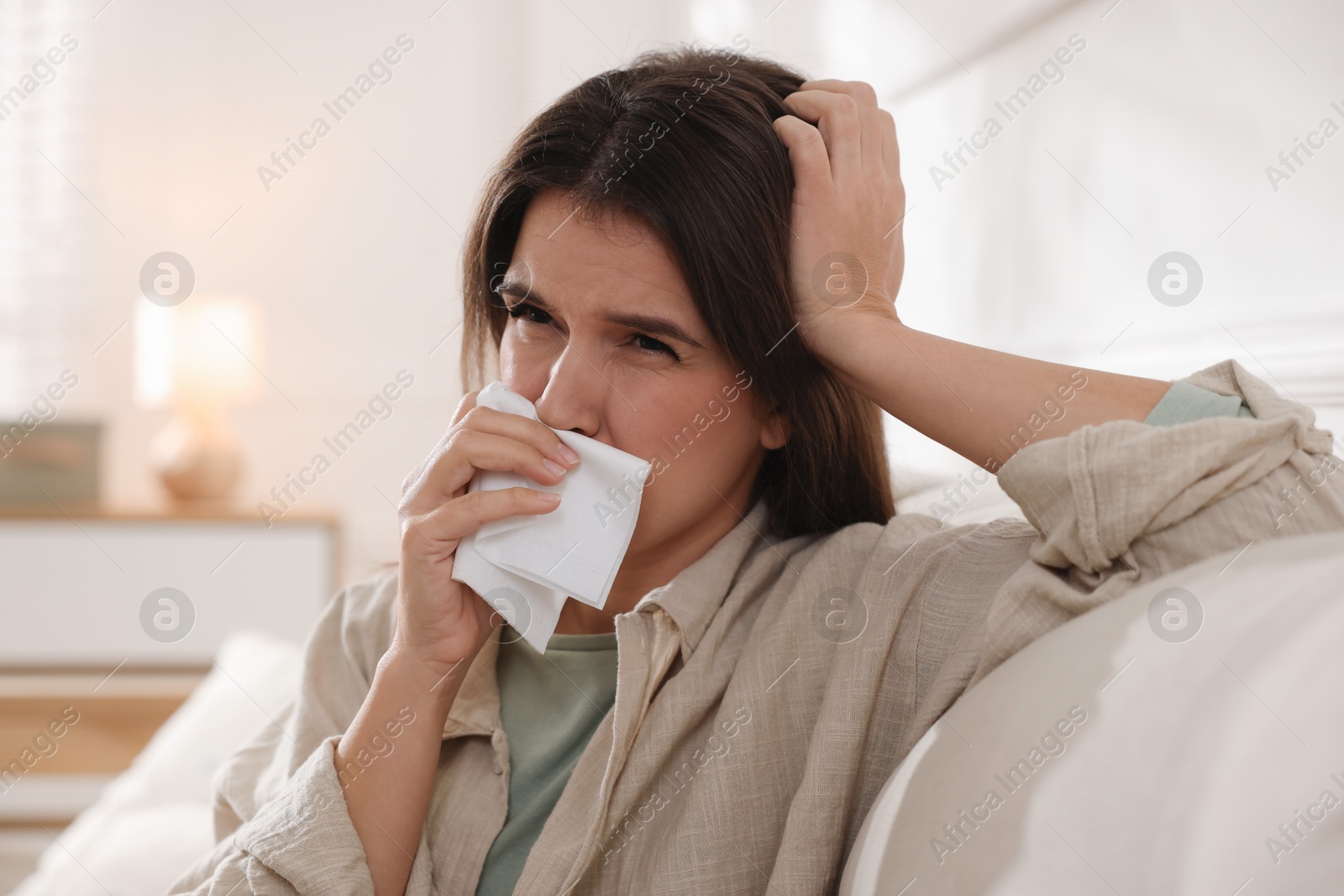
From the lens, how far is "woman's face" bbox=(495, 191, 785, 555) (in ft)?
3.00

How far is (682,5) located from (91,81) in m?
2.16

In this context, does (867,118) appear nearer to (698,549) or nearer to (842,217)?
(842,217)

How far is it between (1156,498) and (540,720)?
608 mm

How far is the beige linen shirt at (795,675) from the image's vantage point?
65 centimetres

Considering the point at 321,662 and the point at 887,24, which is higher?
the point at 887,24

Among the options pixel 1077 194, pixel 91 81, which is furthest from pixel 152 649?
pixel 1077 194

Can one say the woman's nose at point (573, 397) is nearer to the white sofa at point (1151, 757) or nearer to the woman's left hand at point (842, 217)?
the woman's left hand at point (842, 217)

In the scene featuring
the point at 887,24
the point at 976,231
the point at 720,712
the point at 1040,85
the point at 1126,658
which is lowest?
the point at 720,712

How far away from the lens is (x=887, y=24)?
5.50 feet

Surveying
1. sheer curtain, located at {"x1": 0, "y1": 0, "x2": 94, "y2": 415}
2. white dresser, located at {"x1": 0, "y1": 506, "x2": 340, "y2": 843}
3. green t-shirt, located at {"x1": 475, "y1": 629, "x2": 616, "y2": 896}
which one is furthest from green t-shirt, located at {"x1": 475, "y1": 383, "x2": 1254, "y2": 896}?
A: sheer curtain, located at {"x1": 0, "y1": 0, "x2": 94, "y2": 415}

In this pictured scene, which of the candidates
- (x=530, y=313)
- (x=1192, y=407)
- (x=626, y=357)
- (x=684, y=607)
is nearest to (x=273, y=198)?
(x=530, y=313)

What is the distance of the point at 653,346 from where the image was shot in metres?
0.94

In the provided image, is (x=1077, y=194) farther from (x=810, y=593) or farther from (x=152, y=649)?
(x=152, y=649)

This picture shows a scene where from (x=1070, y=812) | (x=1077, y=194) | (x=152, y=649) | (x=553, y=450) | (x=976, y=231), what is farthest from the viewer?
(x=152, y=649)
